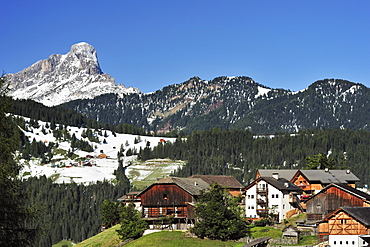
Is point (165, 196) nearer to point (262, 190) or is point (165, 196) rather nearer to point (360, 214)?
point (262, 190)

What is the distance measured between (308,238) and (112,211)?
42.9 meters

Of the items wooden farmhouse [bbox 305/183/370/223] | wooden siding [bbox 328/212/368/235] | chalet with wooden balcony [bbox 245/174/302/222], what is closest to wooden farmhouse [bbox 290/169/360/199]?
chalet with wooden balcony [bbox 245/174/302/222]

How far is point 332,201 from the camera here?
273 ft

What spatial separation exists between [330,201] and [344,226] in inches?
678

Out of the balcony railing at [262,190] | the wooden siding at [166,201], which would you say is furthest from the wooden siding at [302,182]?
the wooden siding at [166,201]

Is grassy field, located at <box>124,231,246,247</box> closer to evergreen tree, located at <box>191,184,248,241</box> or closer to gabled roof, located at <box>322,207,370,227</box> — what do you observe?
evergreen tree, located at <box>191,184,248,241</box>

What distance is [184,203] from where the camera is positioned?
92562mm

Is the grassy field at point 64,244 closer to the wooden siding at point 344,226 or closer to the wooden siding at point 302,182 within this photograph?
the wooden siding at point 302,182

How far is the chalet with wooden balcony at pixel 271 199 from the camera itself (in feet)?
311

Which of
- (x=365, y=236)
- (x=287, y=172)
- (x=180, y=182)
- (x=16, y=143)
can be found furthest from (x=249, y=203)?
(x=16, y=143)

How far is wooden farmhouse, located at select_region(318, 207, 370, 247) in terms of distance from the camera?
64.5 meters

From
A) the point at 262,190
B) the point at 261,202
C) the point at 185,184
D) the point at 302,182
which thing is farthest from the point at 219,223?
the point at 302,182

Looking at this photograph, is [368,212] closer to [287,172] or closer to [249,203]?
[249,203]

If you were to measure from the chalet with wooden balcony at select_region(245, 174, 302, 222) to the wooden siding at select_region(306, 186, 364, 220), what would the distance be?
10.1 m
